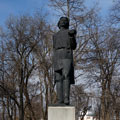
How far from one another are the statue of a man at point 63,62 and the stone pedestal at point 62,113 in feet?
0.99

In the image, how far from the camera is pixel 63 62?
7.82 meters

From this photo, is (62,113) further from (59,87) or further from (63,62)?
(63,62)

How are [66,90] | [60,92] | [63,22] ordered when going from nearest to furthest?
[66,90], [60,92], [63,22]

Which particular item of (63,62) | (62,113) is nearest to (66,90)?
(62,113)

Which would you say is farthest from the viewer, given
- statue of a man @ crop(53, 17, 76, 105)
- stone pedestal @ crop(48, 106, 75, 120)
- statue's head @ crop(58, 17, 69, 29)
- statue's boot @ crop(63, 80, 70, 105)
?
statue's head @ crop(58, 17, 69, 29)

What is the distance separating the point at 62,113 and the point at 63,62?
1.54 metres

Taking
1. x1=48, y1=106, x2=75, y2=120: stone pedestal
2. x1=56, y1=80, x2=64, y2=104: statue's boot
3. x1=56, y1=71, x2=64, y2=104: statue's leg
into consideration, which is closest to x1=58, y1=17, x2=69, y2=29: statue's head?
x1=56, y1=71, x2=64, y2=104: statue's leg

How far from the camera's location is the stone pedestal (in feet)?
23.7

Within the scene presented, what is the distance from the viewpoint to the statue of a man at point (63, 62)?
7.67 m

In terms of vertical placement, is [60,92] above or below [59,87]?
below

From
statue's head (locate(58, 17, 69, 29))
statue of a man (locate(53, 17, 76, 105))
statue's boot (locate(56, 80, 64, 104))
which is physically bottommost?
statue's boot (locate(56, 80, 64, 104))

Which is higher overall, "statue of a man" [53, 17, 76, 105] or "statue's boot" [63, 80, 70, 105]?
"statue of a man" [53, 17, 76, 105]

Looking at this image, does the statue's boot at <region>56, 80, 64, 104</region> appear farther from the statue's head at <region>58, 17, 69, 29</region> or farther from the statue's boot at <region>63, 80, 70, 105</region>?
the statue's head at <region>58, 17, 69, 29</region>

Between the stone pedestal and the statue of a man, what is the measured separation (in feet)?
0.99
